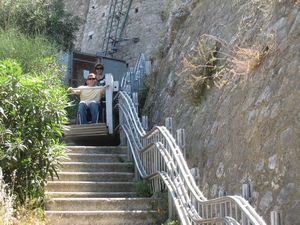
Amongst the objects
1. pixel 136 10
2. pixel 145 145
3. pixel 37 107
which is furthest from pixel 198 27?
pixel 136 10

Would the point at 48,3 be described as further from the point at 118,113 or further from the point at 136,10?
the point at 118,113

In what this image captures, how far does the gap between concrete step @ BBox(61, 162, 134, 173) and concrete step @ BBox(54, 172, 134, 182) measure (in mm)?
230

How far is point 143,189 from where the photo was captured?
8172 millimetres

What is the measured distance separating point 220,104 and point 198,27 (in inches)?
130

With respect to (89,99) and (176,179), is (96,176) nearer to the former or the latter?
(176,179)

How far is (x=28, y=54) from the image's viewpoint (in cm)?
1398

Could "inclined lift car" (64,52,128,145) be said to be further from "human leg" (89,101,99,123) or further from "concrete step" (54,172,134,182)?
"concrete step" (54,172,134,182)

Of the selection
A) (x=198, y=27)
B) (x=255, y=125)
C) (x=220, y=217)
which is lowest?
(x=220, y=217)

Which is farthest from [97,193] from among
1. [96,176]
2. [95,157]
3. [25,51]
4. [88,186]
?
[25,51]

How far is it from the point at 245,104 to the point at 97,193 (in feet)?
8.34

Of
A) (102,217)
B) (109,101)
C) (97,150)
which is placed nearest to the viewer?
(102,217)

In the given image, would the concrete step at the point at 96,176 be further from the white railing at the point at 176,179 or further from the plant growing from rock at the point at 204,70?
the plant growing from rock at the point at 204,70

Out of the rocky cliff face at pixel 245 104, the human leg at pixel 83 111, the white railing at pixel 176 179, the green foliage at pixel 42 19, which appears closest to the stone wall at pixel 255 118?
the rocky cliff face at pixel 245 104

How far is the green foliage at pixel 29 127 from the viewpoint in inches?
290
